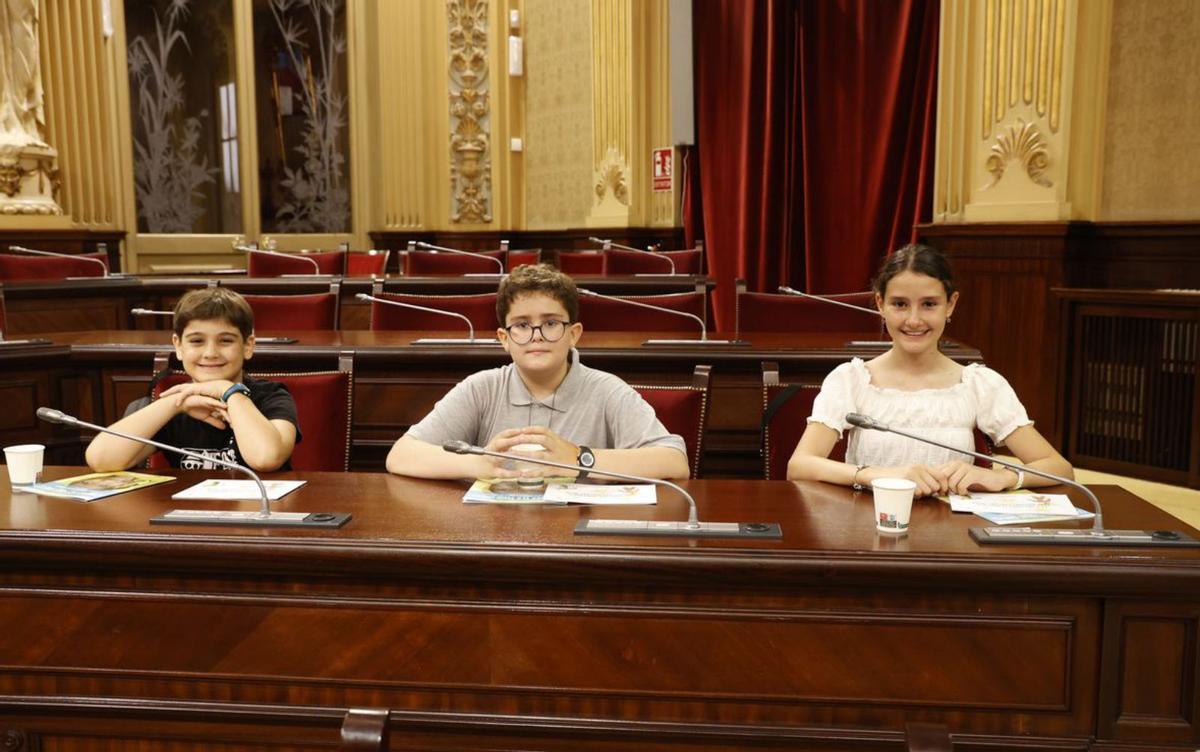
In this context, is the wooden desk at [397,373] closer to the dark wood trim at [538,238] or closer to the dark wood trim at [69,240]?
the dark wood trim at [69,240]

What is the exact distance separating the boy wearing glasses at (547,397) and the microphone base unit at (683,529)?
1.68 feet

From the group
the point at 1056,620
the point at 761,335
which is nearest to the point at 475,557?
the point at 1056,620

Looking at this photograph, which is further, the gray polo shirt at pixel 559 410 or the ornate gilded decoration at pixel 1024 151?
the ornate gilded decoration at pixel 1024 151

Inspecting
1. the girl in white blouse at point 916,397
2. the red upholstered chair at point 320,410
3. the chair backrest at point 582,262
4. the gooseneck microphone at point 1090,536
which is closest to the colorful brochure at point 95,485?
the red upholstered chair at point 320,410

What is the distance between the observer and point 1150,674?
5.02 ft

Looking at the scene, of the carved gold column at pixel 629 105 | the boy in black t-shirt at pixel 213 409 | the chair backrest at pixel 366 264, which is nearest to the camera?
the boy in black t-shirt at pixel 213 409

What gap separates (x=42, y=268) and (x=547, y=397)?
4972 millimetres

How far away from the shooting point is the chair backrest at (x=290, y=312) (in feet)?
13.8

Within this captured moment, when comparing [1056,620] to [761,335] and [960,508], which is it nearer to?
[960,508]

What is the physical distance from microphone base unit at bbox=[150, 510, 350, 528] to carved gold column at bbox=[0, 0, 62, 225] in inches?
274

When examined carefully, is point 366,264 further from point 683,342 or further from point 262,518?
point 262,518

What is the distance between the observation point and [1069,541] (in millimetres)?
1640

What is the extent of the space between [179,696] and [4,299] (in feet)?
13.4

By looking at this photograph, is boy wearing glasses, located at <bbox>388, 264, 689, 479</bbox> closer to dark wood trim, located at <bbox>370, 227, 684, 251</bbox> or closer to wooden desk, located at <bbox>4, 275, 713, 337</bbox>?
wooden desk, located at <bbox>4, 275, 713, 337</bbox>
